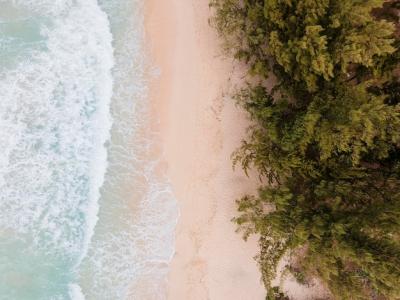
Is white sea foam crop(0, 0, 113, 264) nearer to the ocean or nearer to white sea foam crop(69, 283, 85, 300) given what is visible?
the ocean

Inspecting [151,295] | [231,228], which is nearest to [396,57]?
[231,228]

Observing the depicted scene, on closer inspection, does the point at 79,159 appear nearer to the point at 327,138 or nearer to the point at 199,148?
the point at 199,148

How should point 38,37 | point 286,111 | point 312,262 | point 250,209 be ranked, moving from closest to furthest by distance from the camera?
point 312,262 → point 286,111 → point 250,209 → point 38,37

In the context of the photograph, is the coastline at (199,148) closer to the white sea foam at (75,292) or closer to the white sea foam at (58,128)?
the white sea foam at (58,128)

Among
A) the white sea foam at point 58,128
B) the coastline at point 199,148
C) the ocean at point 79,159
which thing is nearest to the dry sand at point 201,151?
the coastline at point 199,148

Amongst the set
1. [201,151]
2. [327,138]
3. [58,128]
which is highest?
[58,128]

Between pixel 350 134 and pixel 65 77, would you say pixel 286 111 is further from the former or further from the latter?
pixel 65 77

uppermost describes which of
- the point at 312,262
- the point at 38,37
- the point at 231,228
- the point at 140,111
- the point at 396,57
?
the point at 38,37

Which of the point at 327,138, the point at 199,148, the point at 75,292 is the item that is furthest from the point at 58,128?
the point at 327,138
